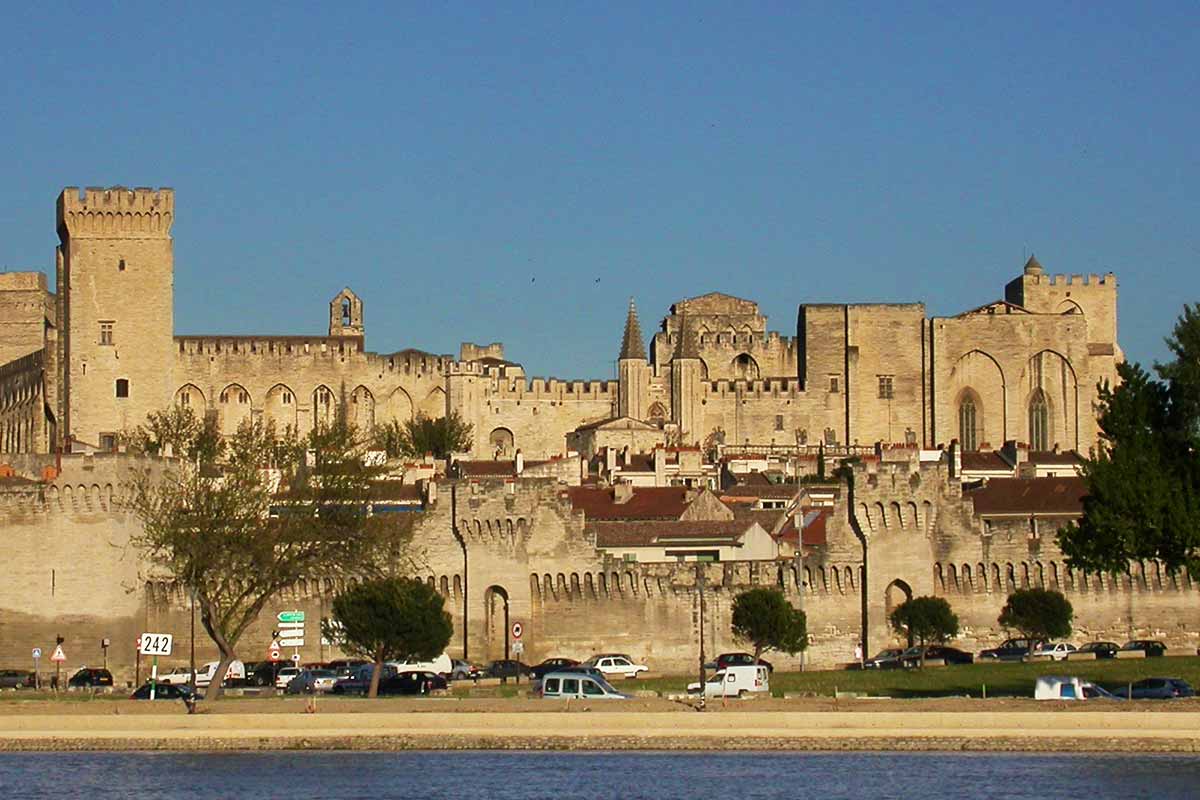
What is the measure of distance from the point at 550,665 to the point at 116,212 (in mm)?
55461

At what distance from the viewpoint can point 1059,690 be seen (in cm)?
5959

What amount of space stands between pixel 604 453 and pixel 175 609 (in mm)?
40210

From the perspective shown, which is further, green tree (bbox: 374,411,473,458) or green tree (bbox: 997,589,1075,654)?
green tree (bbox: 374,411,473,458)

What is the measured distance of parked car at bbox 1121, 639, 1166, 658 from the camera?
74.7 meters

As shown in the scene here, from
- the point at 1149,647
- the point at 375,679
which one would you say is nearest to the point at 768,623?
the point at 1149,647

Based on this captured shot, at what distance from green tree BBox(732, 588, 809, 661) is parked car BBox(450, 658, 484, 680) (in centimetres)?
623

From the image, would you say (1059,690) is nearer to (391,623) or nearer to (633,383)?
(391,623)

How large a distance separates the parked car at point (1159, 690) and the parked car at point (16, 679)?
2475 centimetres

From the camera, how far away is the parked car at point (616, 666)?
238 ft

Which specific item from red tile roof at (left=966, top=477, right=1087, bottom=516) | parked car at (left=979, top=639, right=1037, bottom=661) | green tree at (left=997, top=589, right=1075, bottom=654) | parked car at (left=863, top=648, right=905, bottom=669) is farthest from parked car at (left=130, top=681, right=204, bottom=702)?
red tile roof at (left=966, top=477, right=1087, bottom=516)

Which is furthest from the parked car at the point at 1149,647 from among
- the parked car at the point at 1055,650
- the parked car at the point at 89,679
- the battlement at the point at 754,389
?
the battlement at the point at 754,389

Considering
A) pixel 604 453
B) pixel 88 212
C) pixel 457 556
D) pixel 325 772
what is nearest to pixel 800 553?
pixel 457 556

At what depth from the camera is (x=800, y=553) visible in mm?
77312

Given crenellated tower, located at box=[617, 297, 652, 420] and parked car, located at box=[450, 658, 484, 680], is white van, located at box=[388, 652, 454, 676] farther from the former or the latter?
crenellated tower, located at box=[617, 297, 652, 420]
